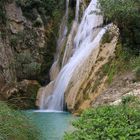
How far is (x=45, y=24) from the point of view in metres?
26.3

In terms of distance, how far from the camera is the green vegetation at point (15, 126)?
7266 mm

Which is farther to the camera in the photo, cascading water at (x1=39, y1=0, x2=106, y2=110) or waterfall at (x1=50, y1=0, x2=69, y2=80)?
waterfall at (x1=50, y1=0, x2=69, y2=80)

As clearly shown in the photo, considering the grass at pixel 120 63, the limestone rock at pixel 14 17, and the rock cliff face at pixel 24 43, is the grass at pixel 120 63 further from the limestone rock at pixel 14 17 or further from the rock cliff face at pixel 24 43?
the limestone rock at pixel 14 17

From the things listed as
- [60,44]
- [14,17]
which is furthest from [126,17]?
[14,17]

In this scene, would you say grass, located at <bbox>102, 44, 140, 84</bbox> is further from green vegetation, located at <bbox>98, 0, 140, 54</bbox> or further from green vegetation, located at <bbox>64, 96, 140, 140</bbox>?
green vegetation, located at <bbox>64, 96, 140, 140</bbox>

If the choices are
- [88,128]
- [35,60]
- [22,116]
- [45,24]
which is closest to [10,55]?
[35,60]

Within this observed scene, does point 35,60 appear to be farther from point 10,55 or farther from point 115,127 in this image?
point 115,127

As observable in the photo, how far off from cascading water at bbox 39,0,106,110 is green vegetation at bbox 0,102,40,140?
12536 mm

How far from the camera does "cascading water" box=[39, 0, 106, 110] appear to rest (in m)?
21.1

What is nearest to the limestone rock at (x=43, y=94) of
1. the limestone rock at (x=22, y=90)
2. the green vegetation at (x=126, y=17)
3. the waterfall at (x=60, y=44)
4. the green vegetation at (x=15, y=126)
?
the limestone rock at (x=22, y=90)

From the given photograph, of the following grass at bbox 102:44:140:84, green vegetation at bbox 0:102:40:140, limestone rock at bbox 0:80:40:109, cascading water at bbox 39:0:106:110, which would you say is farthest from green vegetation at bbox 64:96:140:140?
limestone rock at bbox 0:80:40:109

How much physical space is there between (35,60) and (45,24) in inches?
93.7

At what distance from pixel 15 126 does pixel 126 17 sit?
1278 cm

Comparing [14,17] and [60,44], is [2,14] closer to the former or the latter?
[14,17]
